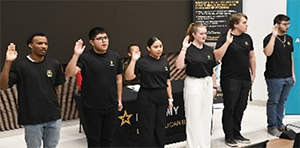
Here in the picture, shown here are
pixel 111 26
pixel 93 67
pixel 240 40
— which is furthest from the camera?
pixel 111 26

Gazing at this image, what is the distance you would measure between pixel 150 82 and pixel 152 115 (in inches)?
13.5

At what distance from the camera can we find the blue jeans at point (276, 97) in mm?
5947

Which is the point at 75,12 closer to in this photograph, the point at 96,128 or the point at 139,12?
the point at 139,12

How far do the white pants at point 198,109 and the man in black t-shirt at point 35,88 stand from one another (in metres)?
1.57

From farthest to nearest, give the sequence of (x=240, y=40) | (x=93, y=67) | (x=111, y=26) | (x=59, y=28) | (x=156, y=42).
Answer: (x=111, y=26)
(x=59, y=28)
(x=240, y=40)
(x=156, y=42)
(x=93, y=67)

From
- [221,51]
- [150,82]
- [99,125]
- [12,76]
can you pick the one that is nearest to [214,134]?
[221,51]

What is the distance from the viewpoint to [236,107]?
5523 mm

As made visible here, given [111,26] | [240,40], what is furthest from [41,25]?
[240,40]

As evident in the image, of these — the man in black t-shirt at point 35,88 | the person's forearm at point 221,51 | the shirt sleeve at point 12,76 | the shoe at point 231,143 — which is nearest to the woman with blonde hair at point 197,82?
the person's forearm at point 221,51

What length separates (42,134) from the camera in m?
4.07

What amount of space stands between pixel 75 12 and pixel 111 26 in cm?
69

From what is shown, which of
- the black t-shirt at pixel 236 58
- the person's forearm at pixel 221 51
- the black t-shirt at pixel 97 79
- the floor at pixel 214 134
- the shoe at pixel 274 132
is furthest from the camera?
the shoe at pixel 274 132

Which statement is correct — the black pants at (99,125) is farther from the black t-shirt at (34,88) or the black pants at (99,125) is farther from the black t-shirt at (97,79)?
the black t-shirt at (34,88)

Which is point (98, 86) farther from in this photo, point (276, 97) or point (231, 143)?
point (276, 97)
